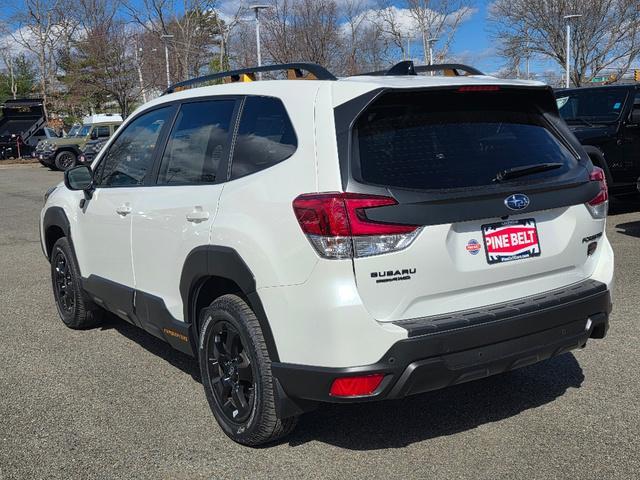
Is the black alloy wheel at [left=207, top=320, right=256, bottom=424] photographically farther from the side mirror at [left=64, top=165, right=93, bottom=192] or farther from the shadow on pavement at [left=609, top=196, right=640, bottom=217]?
the shadow on pavement at [left=609, top=196, right=640, bottom=217]

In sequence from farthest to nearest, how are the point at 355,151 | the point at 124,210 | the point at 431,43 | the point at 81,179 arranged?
the point at 431,43 < the point at 81,179 < the point at 124,210 < the point at 355,151

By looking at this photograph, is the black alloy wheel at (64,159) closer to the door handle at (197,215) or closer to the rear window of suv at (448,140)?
the door handle at (197,215)

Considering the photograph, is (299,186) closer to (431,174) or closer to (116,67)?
(431,174)

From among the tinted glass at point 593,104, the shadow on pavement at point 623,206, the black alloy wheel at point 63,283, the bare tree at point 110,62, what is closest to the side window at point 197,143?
the black alloy wheel at point 63,283

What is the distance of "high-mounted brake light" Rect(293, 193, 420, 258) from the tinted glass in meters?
8.28

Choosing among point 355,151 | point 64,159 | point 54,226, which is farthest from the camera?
point 64,159

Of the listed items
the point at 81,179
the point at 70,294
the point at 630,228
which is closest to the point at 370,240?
the point at 81,179

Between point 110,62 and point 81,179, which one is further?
point 110,62

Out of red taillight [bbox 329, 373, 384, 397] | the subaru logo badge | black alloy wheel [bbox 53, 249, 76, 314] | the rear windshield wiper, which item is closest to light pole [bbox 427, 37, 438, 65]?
black alloy wheel [bbox 53, 249, 76, 314]

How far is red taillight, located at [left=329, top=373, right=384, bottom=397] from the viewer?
9.73ft

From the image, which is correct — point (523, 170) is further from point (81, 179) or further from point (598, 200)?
point (81, 179)

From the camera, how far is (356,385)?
298 centimetres

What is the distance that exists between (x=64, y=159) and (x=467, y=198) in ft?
89.3

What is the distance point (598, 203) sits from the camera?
3645 mm
